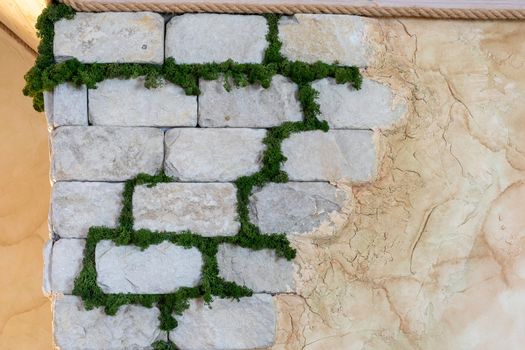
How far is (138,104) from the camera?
2.25 meters

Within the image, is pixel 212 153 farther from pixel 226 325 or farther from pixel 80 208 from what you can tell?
pixel 226 325

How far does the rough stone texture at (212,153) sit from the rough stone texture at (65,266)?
46 cm

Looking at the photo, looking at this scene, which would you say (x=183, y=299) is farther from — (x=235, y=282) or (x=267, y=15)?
(x=267, y=15)

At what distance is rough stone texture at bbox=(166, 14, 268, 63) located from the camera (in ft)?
7.43

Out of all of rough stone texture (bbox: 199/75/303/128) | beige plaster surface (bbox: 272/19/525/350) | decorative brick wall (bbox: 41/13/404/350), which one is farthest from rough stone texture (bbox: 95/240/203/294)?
rough stone texture (bbox: 199/75/303/128)

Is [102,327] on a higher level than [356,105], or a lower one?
lower

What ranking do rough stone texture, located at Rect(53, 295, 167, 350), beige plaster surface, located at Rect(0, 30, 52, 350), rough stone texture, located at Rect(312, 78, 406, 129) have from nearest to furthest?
1. rough stone texture, located at Rect(53, 295, 167, 350)
2. rough stone texture, located at Rect(312, 78, 406, 129)
3. beige plaster surface, located at Rect(0, 30, 52, 350)

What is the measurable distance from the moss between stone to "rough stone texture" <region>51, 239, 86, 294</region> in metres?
0.03

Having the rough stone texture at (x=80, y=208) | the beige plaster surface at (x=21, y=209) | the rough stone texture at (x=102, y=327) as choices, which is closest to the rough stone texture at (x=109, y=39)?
the rough stone texture at (x=80, y=208)

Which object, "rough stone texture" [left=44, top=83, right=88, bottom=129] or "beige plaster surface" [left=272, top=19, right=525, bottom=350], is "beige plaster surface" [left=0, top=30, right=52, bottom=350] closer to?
"rough stone texture" [left=44, top=83, right=88, bottom=129]

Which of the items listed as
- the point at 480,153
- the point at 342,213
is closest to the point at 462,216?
the point at 480,153

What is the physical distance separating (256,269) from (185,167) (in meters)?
0.48

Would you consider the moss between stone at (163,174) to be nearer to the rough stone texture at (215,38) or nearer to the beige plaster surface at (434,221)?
the rough stone texture at (215,38)

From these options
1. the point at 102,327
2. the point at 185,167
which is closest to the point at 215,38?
the point at 185,167
